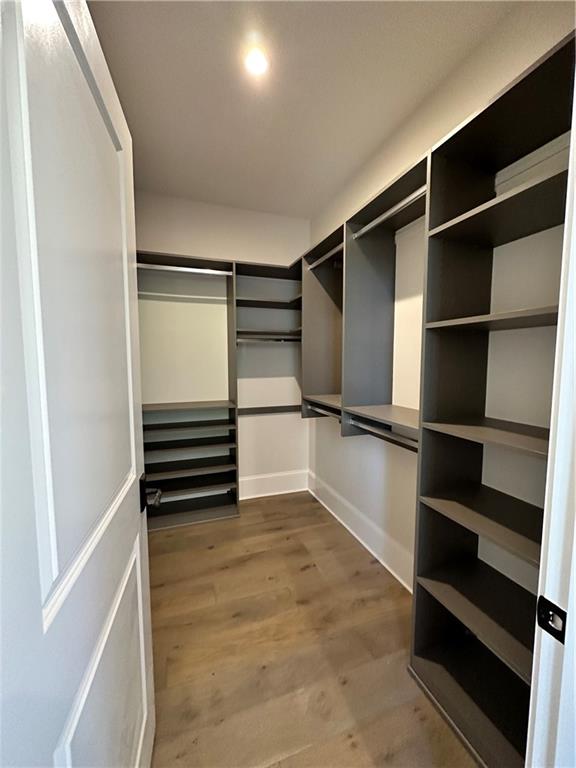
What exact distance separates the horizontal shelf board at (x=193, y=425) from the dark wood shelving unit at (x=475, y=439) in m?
1.89

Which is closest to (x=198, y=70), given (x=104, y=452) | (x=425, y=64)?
(x=425, y=64)

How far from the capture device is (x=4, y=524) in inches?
13.6

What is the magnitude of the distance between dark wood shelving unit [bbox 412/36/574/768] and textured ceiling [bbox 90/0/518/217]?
61cm

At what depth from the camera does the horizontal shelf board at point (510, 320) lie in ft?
3.00

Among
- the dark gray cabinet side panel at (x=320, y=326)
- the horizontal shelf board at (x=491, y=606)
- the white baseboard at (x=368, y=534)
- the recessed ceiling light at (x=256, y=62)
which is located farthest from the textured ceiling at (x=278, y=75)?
the white baseboard at (x=368, y=534)

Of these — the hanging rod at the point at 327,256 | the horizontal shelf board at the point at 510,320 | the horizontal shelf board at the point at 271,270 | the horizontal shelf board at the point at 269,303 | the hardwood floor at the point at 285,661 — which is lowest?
the hardwood floor at the point at 285,661

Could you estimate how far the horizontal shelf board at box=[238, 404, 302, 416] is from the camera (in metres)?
→ 3.17

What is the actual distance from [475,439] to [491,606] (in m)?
0.70

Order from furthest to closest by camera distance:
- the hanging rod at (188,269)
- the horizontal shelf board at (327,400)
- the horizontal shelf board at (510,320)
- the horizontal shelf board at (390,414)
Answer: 1. the hanging rod at (188,269)
2. the horizontal shelf board at (327,400)
3. the horizontal shelf board at (390,414)
4. the horizontal shelf board at (510,320)

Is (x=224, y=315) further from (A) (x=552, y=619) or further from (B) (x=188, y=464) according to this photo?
(A) (x=552, y=619)

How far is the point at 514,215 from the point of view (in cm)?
110

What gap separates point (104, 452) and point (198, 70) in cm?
182

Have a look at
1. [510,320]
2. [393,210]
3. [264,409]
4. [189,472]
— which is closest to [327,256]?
[393,210]

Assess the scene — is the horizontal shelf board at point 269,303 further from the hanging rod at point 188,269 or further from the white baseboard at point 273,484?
the white baseboard at point 273,484
